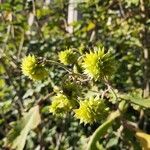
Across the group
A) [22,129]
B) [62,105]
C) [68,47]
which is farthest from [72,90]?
[68,47]

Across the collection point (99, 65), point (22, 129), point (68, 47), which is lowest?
point (22, 129)

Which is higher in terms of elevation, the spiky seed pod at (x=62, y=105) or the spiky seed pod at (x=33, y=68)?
the spiky seed pod at (x=33, y=68)

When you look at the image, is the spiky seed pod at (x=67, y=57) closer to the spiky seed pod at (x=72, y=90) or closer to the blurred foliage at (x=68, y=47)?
the spiky seed pod at (x=72, y=90)

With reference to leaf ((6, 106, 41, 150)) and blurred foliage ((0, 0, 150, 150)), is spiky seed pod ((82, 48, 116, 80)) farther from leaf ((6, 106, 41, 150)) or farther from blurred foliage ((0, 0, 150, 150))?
blurred foliage ((0, 0, 150, 150))

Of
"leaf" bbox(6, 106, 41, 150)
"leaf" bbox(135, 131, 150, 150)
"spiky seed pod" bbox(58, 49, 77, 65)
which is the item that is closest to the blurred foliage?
A: "leaf" bbox(6, 106, 41, 150)

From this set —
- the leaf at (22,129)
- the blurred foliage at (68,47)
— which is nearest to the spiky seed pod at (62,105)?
the leaf at (22,129)

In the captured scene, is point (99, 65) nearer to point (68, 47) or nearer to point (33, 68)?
point (33, 68)

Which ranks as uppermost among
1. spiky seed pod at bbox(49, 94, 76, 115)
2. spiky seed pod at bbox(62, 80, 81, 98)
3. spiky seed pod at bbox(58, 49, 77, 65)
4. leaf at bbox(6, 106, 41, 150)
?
spiky seed pod at bbox(58, 49, 77, 65)
